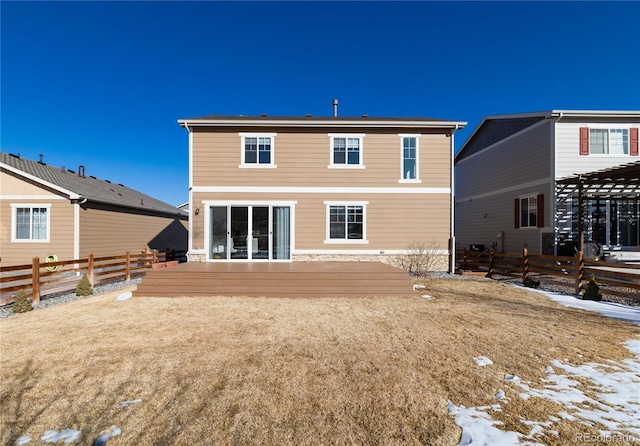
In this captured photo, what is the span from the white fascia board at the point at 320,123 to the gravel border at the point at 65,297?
20.7ft

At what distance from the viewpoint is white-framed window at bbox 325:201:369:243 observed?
11.3 m

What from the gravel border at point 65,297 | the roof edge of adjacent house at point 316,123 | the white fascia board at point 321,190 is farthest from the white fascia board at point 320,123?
the gravel border at point 65,297

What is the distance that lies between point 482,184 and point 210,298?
16.3m

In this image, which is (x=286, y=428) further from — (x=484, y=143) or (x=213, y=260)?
(x=484, y=143)

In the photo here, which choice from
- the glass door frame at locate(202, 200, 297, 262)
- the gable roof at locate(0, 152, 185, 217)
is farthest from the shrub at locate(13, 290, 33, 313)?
the gable roof at locate(0, 152, 185, 217)

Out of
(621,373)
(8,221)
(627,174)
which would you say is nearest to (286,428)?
(621,373)

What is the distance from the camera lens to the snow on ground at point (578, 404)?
2480 millimetres

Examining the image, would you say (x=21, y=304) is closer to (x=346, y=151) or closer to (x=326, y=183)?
(x=326, y=183)

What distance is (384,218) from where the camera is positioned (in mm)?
11352

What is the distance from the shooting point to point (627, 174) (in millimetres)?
9836

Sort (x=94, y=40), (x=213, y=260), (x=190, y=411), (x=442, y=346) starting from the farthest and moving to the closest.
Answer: (x=94, y=40)
(x=213, y=260)
(x=442, y=346)
(x=190, y=411)

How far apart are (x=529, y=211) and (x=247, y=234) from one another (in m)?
12.8

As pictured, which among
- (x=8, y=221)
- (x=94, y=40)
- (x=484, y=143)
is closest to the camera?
(x=8, y=221)

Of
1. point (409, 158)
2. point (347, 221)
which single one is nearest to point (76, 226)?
point (347, 221)
